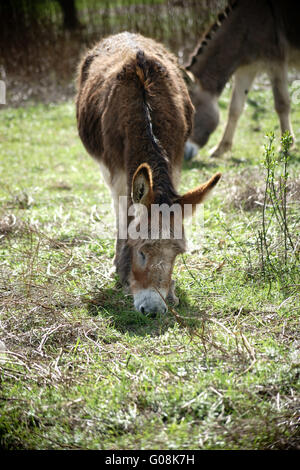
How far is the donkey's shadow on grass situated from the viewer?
3920 mm

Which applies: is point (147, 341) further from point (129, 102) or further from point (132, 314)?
point (129, 102)

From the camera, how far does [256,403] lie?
2.93 meters

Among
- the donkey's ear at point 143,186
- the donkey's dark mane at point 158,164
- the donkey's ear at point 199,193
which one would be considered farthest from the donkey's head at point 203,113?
the donkey's ear at point 143,186

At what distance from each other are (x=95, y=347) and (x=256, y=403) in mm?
1185

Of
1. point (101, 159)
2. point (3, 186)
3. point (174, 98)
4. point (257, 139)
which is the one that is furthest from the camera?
point (257, 139)

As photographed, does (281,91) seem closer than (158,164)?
No

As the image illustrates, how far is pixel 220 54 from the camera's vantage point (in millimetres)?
7996

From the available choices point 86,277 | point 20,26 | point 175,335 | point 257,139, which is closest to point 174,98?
point 86,277

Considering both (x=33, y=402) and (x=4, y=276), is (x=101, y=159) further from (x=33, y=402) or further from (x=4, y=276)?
(x=33, y=402)

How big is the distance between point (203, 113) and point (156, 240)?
4.60m

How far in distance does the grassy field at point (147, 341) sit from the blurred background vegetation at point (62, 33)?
24.4ft

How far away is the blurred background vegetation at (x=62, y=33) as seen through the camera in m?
13.1

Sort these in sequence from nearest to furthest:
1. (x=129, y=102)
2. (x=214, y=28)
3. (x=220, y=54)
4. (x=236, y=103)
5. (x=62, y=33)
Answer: (x=129, y=102), (x=220, y=54), (x=214, y=28), (x=236, y=103), (x=62, y=33)

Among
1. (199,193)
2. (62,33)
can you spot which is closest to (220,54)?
(199,193)
